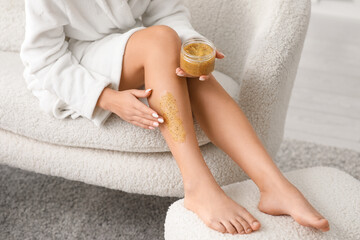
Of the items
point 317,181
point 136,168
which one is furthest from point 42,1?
point 317,181

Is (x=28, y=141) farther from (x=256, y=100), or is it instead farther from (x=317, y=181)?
(x=317, y=181)

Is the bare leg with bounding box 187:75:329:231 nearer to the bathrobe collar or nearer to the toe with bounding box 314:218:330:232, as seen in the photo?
the toe with bounding box 314:218:330:232

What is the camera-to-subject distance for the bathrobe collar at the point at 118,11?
4.59 feet

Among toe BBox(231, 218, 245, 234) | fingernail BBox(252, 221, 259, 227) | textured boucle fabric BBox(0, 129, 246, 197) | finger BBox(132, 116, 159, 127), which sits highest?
finger BBox(132, 116, 159, 127)

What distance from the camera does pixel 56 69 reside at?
133 cm

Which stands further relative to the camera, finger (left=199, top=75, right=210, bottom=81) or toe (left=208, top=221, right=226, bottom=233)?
finger (left=199, top=75, right=210, bottom=81)

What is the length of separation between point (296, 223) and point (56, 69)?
2.55ft

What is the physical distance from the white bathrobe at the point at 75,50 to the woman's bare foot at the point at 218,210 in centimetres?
36

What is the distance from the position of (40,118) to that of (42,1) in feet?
1.13

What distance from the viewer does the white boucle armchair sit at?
1367mm

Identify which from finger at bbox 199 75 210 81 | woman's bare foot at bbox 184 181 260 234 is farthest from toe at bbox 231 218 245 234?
finger at bbox 199 75 210 81

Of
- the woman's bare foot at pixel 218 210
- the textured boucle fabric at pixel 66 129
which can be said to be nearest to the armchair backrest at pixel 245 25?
the textured boucle fabric at pixel 66 129

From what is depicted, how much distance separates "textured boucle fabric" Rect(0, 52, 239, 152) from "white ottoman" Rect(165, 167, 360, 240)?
213mm

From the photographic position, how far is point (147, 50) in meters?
1.29
